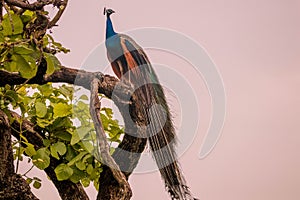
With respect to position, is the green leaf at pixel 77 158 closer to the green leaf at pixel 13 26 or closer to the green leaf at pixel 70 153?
the green leaf at pixel 70 153

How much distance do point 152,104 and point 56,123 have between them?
0.18 m

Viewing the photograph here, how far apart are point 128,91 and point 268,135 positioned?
0.92m

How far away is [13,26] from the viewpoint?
2.21 ft

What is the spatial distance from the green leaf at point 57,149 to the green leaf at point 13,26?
0.77 ft

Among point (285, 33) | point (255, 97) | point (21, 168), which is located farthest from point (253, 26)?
point (21, 168)

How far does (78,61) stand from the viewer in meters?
1.60

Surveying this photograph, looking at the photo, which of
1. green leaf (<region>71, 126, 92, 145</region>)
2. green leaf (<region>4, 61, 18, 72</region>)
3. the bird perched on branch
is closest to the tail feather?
the bird perched on branch

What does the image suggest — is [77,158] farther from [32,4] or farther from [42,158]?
[32,4]

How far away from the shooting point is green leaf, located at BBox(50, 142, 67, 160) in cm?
83

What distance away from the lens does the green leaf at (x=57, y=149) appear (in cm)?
83

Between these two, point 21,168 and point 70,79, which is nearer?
point 70,79

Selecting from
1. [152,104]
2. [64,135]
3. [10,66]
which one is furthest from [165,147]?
[10,66]

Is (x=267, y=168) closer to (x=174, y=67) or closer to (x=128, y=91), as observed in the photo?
(x=174, y=67)

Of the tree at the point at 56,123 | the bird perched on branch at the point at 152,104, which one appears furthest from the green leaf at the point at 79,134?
the bird perched on branch at the point at 152,104
